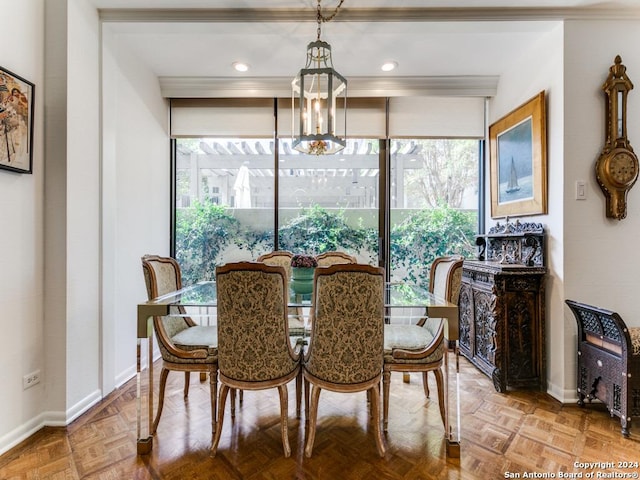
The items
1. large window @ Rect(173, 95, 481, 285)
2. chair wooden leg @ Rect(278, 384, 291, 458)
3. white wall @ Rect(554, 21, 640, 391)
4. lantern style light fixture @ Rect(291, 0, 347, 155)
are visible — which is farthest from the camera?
large window @ Rect(173, 95, 481, 285)

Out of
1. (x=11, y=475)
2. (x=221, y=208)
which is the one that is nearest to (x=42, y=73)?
(x=221, y=208)

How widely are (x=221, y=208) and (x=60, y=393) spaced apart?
215 cm

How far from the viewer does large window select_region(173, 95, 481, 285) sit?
3619mm

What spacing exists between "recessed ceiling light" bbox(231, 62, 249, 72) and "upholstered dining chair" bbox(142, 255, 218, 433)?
202 centimetres

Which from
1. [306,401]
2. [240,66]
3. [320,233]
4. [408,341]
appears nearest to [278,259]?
[320,233]

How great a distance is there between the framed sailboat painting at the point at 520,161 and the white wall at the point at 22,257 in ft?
11.7

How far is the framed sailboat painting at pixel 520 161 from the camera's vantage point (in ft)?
8.38

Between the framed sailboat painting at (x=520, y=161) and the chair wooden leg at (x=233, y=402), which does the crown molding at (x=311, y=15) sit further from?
the chair wooden leg at (x=233, y=402)

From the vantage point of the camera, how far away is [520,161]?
9.36 ft

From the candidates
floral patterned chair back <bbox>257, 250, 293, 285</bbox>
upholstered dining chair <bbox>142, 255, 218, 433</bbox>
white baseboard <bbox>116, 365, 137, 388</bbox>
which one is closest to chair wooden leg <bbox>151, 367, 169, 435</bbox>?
upholstered dining chair <bbox>142, 255, 218, 433</bbox>

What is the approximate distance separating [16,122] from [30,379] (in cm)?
154

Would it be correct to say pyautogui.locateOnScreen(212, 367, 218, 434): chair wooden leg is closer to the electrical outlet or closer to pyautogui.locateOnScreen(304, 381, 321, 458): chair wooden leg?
pyautogui.locateOnScreen(304, 381, 321, 458): chair wooden leg

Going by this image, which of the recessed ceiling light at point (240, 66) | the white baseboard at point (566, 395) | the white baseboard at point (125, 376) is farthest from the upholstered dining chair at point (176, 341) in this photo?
the white baseboard at point (566, 395)

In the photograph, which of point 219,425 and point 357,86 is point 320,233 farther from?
point 219,425
